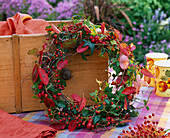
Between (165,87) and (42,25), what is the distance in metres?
0.75

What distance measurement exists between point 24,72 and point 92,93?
373mm

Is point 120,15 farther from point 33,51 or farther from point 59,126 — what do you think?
point 59,126

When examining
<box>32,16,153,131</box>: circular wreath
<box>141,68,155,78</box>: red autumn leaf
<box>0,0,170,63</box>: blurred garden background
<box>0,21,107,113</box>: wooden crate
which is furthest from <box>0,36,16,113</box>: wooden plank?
<box>0,0,170,63</box>: blurred garden background

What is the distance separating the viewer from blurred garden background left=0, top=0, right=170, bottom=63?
322 centimetres

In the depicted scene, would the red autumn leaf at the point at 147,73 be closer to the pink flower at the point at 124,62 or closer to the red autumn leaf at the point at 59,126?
the pink flower at the point at 124,62

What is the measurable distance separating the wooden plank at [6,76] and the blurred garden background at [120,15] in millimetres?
1924

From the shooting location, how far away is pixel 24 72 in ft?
4.39

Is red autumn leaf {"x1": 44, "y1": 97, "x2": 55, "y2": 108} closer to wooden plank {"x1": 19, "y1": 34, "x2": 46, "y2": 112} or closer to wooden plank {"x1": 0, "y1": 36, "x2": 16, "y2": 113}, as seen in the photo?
wooden plank {"x1": 19, "y1": 34, "x2": 46, "y2": 112}

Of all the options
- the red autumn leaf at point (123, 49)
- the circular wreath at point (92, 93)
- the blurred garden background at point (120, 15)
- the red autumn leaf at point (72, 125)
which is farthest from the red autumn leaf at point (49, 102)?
the blurred garden background at point (120, 15)

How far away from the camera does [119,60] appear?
118 cm

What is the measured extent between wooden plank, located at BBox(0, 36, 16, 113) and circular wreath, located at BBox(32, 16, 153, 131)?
197mm

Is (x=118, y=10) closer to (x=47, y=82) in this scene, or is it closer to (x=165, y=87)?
(x=165, y=87)

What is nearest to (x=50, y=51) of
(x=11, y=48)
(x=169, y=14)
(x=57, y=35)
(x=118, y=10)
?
(x=57, y=35)

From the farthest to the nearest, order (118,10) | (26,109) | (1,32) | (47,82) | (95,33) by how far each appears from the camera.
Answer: (118,10) → (1,32) → (26,109) → (95,33) → (47,82)
